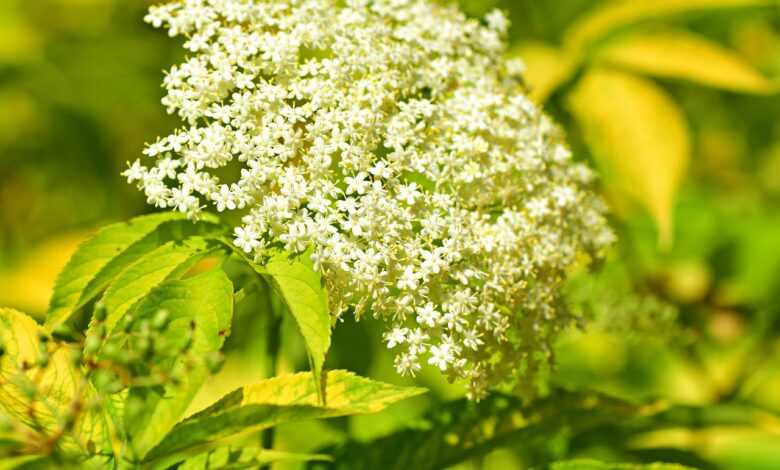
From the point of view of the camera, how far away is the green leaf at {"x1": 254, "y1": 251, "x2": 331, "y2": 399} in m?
1.70

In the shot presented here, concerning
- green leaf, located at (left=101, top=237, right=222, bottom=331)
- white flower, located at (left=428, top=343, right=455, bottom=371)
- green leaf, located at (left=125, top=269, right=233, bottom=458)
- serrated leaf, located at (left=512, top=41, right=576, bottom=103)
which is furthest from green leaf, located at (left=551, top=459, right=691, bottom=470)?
serrated leaf, located at (left=512, top=41, right=576, bottom=103)

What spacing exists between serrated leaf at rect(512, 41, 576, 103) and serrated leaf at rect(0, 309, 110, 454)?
1732mm

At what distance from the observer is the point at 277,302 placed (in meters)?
2.29

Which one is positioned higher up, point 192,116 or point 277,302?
point 192,116

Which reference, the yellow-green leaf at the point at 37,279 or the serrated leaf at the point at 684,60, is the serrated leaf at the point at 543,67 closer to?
the serrated leaf at the point at 684,60

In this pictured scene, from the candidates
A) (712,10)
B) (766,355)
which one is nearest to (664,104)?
(712,10)

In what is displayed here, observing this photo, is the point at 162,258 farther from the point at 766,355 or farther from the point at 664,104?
the point at 766,355

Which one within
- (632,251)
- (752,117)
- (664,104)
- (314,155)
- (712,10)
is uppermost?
(752,117)

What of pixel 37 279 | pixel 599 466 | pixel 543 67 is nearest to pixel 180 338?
pixel 599 466

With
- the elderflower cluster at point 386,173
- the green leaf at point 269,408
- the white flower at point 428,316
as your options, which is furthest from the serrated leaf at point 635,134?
the green leaf at point 269,408

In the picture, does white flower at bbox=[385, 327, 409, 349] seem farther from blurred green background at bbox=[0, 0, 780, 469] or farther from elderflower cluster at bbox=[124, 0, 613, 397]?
blurred green background at bbox=[0, 0, 780, 469]

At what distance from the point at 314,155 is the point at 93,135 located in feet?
13.6

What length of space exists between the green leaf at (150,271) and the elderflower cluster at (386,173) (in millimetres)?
101

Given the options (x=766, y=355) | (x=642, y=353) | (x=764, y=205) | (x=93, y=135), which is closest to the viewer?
(x=766, y=355)
